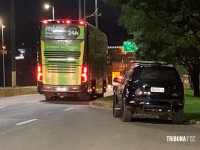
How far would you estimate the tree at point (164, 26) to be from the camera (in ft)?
62.4

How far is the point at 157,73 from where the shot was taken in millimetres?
17453

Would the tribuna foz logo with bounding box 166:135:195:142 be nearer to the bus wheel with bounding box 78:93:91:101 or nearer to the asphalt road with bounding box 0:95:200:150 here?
the asphalt road with bounding box 0:95:200:150

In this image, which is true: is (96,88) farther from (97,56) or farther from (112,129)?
(112,129)

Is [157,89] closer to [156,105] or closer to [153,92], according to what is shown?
[153,92]

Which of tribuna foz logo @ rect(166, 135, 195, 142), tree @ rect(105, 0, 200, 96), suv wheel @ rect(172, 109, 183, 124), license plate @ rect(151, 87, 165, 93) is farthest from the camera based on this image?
tree @ rect(105, 0, 200, 96)

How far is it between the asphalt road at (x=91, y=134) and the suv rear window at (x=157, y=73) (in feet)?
4.82

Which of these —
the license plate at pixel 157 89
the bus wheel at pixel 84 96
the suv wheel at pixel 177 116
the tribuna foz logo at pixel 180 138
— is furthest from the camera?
the bus wheel at pixel 84 96

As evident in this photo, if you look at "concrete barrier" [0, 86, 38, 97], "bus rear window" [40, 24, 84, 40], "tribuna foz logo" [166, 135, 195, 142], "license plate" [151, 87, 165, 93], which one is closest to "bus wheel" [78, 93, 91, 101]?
"bus rear window" [40, 24, 84, 40]

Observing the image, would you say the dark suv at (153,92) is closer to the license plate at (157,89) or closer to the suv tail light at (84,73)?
the license plate at (157,89)

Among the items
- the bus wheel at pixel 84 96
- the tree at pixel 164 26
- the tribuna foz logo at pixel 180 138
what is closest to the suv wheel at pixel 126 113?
the tribuna foz logo at pixel 180 138

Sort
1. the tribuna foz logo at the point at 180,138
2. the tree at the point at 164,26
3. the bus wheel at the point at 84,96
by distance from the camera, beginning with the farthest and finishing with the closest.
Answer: the bus wheel at the point at 84,96
the tree at the point at 164,26
the tribuna foz logo at the point at 180,138

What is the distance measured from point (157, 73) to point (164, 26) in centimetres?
719

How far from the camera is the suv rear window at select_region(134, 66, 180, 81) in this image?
1730 centimetres

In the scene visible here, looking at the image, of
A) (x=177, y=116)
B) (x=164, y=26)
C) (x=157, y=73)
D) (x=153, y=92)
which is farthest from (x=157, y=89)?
(x=164, y=26)
